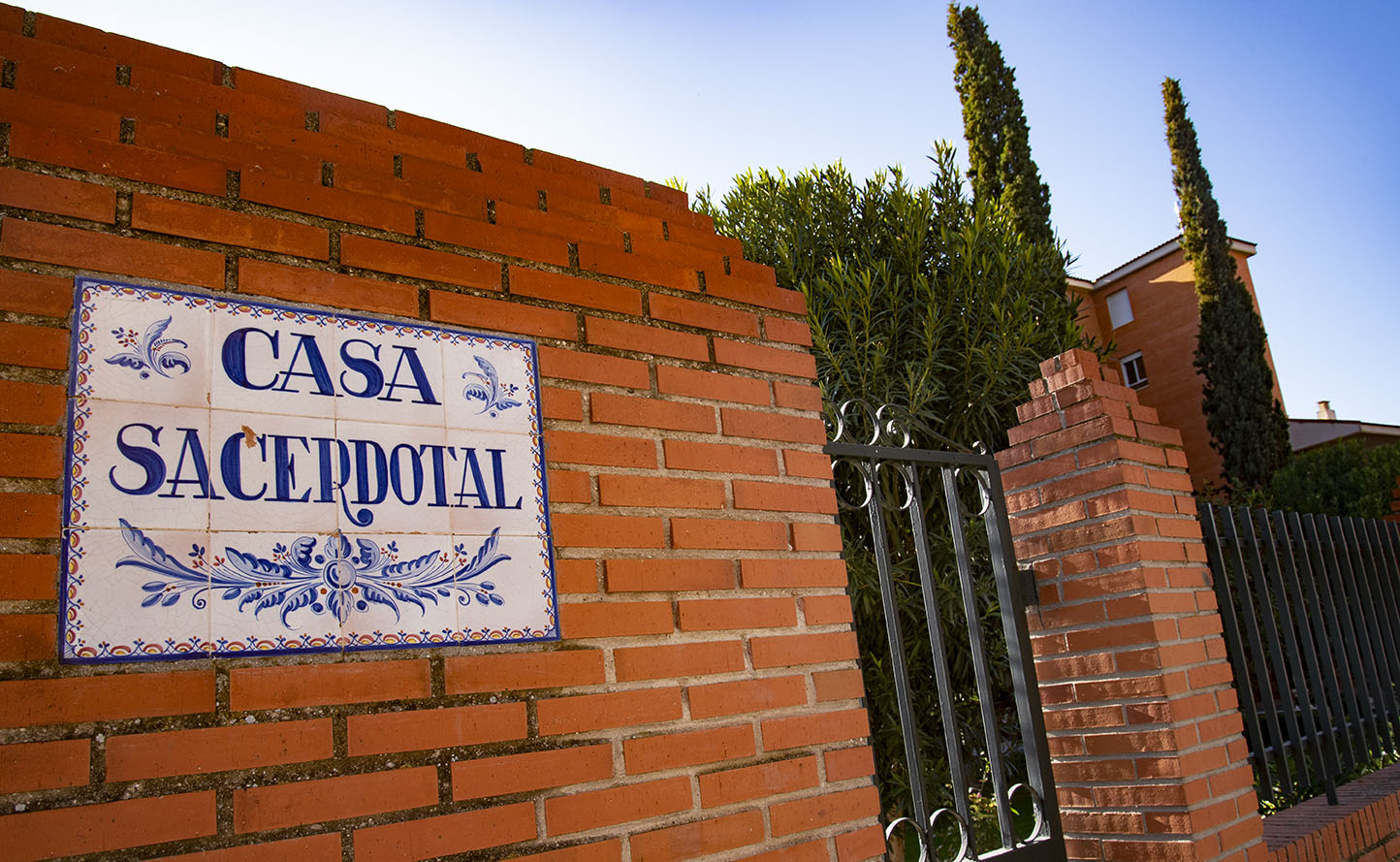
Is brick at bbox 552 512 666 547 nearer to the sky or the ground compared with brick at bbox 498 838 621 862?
nearer to the sky

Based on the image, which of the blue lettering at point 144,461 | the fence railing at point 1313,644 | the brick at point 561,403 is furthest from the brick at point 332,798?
the fence railing at point 1313,644

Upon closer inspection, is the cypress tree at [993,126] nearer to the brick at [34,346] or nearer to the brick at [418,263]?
the brick at [418,263]

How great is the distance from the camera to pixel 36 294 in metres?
1.53

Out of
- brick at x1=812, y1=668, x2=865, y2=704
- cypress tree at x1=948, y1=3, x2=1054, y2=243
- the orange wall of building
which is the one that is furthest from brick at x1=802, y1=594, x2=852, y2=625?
the orange wall of building

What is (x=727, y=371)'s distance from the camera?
2.34 meters

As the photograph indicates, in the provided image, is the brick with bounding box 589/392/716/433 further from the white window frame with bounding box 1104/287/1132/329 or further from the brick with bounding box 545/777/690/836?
the white window frame with bounding box 1104/287/1132/329

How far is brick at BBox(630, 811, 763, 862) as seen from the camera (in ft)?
6.08

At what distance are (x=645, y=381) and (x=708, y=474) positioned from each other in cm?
25

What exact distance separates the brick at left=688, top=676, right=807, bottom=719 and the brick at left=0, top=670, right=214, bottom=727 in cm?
A: 91

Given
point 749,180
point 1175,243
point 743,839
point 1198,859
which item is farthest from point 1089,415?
point 1175,243

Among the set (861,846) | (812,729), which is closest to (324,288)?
(812,729)

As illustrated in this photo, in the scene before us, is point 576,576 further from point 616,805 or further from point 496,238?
point 496,238

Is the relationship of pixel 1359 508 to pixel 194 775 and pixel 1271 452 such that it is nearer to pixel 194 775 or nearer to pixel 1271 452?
pixel 1271 452

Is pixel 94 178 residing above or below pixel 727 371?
above
